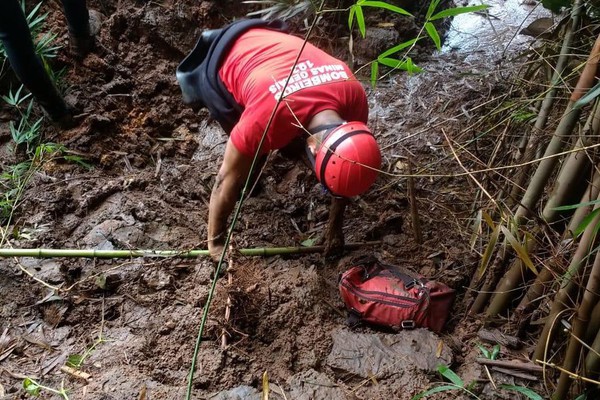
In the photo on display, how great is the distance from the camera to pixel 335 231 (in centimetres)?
259

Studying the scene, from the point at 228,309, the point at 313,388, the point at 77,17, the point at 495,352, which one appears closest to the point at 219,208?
the point at 228,309

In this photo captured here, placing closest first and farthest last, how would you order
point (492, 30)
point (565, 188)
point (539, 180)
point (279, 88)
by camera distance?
1. point (565, 188)
2. point (539, 180)
3. point (279, 88)
4. point (492, 30)

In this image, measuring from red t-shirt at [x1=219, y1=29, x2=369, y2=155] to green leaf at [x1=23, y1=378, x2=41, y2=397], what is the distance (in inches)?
48.5

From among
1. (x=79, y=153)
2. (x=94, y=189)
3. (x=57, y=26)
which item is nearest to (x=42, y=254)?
(x=94, y=189)

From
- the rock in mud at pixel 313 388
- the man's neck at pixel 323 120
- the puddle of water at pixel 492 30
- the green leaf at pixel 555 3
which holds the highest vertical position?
the green leaf at pixel 555 3

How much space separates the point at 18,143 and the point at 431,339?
268cm

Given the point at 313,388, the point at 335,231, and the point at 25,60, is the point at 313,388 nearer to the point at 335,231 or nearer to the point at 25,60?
the point at 335,231

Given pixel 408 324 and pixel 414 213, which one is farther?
pixel 414 213

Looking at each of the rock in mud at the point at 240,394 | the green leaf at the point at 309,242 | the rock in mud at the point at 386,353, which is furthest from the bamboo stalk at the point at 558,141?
the rock in mud at the point at 240,394

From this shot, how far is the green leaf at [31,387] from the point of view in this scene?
73.4 inches

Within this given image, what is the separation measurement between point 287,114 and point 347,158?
34cm

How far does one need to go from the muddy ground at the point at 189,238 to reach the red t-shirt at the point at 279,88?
19.7 inches

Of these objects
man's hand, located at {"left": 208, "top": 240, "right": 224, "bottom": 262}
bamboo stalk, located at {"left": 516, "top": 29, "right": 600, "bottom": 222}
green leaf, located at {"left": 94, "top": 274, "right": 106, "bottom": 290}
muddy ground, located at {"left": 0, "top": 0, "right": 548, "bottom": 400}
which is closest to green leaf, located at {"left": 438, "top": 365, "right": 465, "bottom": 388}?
muddy ground, located at {"left": 0, "top": 0, "right": 548, "bottom": 400}

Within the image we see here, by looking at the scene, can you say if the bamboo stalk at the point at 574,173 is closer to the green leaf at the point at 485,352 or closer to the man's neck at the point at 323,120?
the green leaf at the point at 485,352
